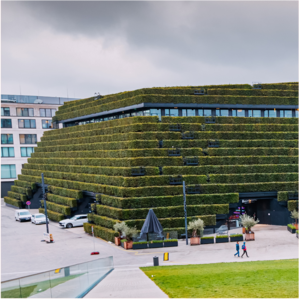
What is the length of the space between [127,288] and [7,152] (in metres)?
71.9

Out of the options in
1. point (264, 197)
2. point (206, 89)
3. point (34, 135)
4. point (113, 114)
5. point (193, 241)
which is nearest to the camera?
point (193, 241)

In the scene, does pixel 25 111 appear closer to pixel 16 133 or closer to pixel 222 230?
pixel 16 133

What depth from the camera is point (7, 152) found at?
83.4 m

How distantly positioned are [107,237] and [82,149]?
1903 centimetres

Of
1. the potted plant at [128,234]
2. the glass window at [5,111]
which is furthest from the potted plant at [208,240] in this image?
the glass window at [5,111]

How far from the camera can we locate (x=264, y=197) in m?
45.7

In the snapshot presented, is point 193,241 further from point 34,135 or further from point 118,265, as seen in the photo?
point 34,135

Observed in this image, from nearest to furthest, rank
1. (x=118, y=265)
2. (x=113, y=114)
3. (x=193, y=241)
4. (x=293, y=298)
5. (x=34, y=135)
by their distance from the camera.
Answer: (x=293, y=298) < (x=118, y=265) < (x=193, y=241) < (x=113, y=114) < (x=34, y=135)

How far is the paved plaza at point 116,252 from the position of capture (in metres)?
29.6

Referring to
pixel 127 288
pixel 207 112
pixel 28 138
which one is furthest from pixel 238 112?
pixel 28 138

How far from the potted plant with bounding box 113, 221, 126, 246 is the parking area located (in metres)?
0.71

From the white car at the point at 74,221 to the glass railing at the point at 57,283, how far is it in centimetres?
2677

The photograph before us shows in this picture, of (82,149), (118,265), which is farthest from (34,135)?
(118,265)

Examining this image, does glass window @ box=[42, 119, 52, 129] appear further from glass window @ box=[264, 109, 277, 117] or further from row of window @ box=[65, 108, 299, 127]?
glass window @ box=[264, 109, 277, 117]
